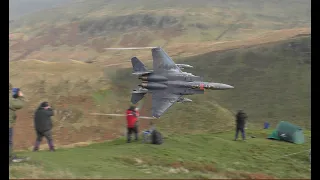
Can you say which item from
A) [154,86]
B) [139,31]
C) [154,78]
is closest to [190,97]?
[154,78]

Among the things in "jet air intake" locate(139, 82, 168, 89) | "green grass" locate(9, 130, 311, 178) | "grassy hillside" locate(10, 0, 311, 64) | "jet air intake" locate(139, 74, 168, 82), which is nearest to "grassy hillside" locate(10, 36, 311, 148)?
"jet air intake" locate(139, 82, 168, 89)

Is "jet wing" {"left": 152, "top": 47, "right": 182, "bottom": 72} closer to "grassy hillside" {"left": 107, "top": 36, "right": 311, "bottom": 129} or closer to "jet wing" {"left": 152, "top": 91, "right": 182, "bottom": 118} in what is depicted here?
"jet wing" {"left": 152, "top": 91, "right": 182, "bottom": 118}

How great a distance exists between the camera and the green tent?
25.5 m

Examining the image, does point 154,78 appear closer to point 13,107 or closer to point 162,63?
point 162,63

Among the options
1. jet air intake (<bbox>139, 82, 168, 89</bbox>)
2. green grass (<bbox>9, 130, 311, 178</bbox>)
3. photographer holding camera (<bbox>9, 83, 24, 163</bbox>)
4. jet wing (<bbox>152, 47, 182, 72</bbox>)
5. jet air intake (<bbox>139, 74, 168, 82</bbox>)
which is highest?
jet wing (<bbox>152, 47, 182, 72</bbox>)

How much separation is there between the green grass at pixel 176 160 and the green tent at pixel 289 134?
69 centimetres

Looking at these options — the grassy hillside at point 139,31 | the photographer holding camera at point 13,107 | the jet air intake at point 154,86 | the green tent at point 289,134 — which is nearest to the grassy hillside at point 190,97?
the jet air intake at point 154,86

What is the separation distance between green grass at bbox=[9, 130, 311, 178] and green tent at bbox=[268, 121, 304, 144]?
69 centimetres

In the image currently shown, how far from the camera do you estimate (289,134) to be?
25.8m

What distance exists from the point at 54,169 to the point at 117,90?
1364 inches

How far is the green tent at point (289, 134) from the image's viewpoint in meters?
25.5

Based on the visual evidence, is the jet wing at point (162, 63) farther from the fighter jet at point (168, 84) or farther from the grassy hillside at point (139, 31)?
the grassy hillside at point (139, 31)

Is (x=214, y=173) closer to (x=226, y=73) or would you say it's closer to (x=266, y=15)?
(x=226, y=73)

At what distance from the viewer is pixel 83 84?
167 feet
